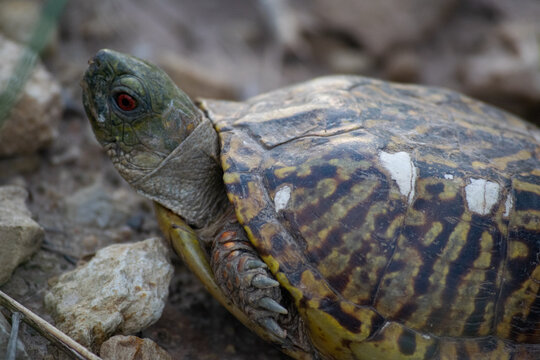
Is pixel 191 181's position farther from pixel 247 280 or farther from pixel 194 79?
pixel 194 79

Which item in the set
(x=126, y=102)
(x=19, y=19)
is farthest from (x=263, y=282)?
(x=19, y=19)

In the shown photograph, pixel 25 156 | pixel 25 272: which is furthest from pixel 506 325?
pixel 25 156

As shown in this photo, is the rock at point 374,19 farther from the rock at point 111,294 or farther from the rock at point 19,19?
the rock at point 111,294

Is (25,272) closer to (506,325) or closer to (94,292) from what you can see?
(94,292)

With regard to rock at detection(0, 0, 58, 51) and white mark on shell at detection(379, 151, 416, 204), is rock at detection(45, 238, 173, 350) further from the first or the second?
rock at detection(0, 0, 58, 51)

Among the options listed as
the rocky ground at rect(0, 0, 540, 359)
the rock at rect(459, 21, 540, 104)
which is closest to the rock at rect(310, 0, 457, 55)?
the rocky ground at rect(0, 0, 540, 359)
